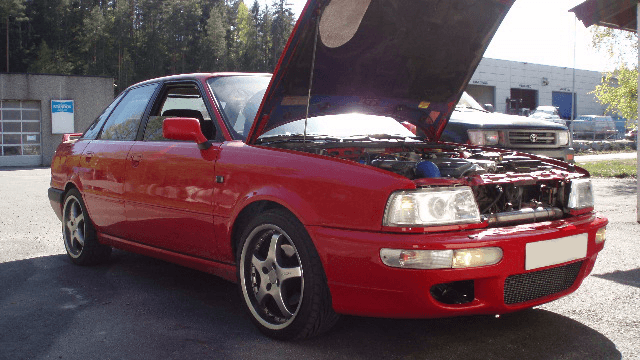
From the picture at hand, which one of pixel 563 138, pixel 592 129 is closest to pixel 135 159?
pixel 563 138

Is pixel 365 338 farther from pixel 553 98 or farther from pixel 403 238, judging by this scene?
pixel 553 98

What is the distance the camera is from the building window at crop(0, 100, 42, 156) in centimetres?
3073

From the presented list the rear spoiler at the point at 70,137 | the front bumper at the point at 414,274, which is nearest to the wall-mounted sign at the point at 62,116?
the rear spoiler at the point at 70,137

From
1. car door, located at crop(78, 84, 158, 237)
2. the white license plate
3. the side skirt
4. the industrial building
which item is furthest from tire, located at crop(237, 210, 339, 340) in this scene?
the industrial building

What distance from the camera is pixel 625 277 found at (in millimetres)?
4547

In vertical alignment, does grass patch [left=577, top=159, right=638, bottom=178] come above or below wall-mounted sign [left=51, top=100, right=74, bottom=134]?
below

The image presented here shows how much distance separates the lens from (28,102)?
31.6m

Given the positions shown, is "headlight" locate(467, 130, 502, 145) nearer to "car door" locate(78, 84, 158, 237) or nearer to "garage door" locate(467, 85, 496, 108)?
"car door" locate(78, 84, 158, 237)

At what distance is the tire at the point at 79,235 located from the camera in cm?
509

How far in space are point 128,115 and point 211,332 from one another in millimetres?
2205

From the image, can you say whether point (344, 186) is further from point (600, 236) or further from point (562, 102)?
point (562, 102)

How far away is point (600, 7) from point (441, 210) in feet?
20.7

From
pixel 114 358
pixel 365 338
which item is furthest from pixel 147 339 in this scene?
pixel 365 338

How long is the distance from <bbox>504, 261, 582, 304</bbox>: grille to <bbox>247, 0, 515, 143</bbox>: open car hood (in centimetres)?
164
